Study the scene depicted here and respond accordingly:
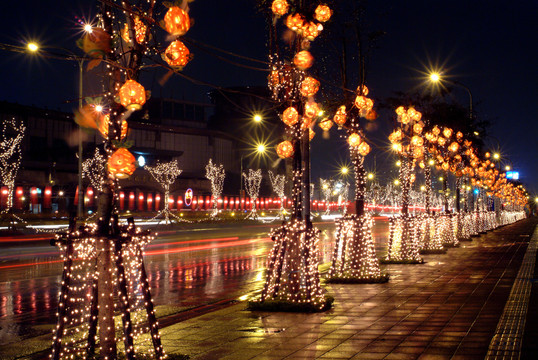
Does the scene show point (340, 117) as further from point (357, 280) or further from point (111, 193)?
point (111, 193)

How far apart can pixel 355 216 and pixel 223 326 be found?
652 cm

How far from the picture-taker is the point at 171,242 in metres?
32.3

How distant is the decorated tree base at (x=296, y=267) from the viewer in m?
10.2

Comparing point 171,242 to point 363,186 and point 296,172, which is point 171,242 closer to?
point 363,186

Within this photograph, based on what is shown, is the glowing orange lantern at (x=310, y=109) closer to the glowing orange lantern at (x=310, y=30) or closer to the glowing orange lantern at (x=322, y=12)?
the glowing orange lantern at (x=310, y=30)

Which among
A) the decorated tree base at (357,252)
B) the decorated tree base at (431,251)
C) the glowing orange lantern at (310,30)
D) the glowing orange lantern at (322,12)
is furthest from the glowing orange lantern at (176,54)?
the decorated tree base at (431,251)

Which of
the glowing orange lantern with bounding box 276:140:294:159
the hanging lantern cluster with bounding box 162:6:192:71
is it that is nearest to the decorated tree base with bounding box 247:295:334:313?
the glowing orange lantern with bounding box 276:140:294:159

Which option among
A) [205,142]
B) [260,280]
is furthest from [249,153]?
[260,280]

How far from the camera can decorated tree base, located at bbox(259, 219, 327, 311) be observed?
10.2 m

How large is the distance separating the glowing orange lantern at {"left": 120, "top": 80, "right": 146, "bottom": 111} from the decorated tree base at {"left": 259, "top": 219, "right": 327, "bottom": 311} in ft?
14.5

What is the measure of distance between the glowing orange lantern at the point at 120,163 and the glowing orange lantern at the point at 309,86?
5.10 m

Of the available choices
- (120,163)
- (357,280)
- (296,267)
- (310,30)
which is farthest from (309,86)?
(120,163)

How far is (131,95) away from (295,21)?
521 centimetres

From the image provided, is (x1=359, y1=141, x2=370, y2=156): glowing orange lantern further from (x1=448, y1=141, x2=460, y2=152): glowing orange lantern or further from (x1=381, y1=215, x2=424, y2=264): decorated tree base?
(x1=448, y1=141, x2=460, y2=152): glowing orange lantern
